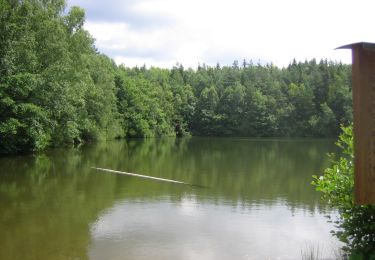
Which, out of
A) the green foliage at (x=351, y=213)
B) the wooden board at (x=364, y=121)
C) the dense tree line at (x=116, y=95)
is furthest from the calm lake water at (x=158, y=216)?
the dense tree line at (x=116, y=95)

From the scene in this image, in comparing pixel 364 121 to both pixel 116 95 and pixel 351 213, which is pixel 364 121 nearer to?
pixel 351 213

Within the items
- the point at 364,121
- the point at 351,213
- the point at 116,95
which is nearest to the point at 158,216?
the point at 351,213

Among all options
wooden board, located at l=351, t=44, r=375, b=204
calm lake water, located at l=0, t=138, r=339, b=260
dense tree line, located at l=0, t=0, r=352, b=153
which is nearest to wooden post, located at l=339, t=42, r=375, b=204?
wooden board, located at l=351, t=44, r=375, b=204

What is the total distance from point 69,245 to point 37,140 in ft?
76.6

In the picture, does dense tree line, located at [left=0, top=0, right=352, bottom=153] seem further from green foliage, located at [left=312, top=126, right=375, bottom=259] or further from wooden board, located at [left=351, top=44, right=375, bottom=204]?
wooden board, located at [left=351, top=44, right=375, bottom=204]

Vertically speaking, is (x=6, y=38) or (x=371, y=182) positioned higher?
(x=6, y=38)

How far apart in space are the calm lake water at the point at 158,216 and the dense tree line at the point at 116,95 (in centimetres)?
660

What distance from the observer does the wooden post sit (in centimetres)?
488

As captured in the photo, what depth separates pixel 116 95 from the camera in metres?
66.5

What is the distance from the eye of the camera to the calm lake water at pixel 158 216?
10.8 metres

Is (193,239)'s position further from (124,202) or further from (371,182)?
(371,182)

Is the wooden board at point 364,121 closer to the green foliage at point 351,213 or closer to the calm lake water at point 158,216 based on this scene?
the green foliage at point 351,213

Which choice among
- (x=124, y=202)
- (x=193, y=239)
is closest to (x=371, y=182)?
(x=193, y=239)

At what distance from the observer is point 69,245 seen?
10.9 m
